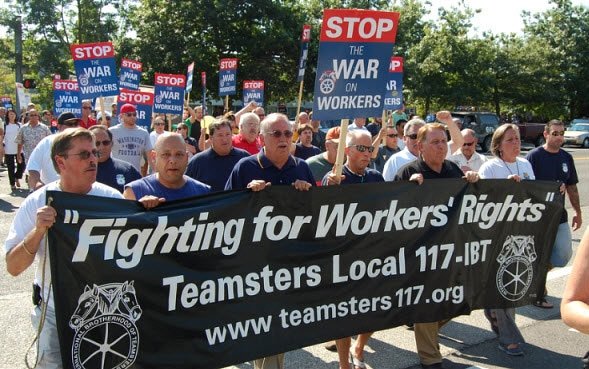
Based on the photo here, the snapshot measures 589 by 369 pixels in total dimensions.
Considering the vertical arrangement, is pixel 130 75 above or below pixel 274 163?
above

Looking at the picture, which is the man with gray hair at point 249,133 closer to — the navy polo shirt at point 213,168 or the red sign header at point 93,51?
the navy polo shirt at point 213,168

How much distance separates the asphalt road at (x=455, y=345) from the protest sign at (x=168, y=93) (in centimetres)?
698

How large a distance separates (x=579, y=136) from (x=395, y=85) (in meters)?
26.1

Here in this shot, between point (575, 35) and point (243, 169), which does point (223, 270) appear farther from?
point (575, 35)

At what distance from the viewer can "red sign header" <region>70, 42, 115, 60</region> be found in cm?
992

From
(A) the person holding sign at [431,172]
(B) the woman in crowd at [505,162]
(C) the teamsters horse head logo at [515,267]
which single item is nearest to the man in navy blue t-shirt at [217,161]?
(A) the person holding sign at [431,172]

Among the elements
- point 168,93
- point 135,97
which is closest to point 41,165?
point 135,97

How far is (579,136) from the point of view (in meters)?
34.4

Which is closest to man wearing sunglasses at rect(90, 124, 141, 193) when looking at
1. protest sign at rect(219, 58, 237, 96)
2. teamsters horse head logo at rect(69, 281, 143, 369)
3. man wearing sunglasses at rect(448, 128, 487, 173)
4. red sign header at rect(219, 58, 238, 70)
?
teamsters horse head logo at rect(69, 281, 143, 369)

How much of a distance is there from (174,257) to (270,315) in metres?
0.74

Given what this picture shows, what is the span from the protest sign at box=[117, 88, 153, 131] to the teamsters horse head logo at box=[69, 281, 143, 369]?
9057 mm

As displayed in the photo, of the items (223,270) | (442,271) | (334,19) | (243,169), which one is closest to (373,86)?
(334,19)

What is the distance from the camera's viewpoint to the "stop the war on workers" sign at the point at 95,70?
9.97 m

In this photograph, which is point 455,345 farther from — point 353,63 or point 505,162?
point 353,63
